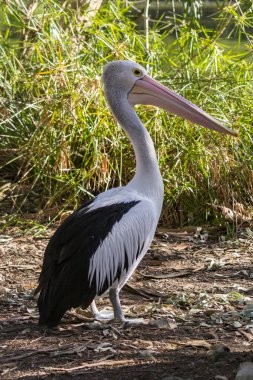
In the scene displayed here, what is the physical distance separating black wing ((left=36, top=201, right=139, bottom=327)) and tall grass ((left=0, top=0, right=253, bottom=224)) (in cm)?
176

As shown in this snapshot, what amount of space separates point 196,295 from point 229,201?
1492 millimetres

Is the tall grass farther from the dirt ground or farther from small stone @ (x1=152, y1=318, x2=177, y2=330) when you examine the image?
small stone @ (x1=152, y1=318, x2=177, y2=330)

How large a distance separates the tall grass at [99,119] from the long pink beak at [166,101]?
120 centimetres

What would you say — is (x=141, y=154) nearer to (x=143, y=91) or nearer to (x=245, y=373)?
(x=143, y=91)

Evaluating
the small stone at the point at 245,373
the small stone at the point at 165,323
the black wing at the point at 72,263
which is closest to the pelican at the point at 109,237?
the black wing at the point at 72,263

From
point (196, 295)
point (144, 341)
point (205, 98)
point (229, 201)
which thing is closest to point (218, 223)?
point (229, 201)

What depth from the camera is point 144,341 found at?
379cm

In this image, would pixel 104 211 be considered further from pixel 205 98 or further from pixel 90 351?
pixel 205 98

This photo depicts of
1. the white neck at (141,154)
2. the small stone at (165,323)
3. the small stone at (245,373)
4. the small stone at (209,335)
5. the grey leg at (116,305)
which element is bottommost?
the small stone at (245,373)

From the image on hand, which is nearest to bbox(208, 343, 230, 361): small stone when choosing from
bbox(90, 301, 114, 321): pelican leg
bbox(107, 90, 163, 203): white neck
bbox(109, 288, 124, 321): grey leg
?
bbox(109, 288, 124, 321): grey leg

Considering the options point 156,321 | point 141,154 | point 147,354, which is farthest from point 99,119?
point 147,354

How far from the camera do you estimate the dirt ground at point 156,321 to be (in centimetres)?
343

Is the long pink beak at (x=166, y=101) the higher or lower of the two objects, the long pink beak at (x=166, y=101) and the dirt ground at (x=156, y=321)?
the higher

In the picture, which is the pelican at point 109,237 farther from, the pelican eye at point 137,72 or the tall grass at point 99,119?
the tall grass at point 99,119
